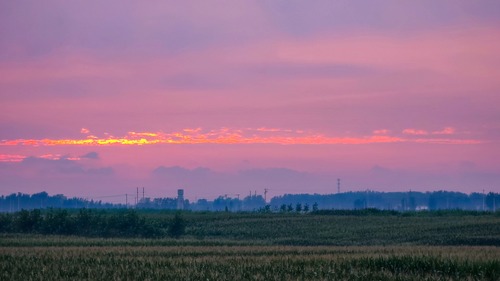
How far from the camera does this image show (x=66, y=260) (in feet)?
115

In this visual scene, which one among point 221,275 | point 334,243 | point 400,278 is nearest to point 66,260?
point 221,275

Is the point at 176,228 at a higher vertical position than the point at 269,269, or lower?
Result: higher

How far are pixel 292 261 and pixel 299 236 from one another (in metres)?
47.3

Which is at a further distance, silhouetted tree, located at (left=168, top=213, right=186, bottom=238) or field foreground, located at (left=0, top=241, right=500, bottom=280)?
silhouetted tree, located at (left=168, top=213, right=186, bottom=238)

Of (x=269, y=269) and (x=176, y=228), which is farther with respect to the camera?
(x=176, y=228)

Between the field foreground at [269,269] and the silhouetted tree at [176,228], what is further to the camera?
the silhouetted tree at [176,228]

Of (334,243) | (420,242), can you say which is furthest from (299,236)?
(420,242)

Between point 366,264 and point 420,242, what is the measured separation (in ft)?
119

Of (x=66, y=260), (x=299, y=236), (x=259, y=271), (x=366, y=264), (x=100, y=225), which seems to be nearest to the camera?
(x=259, y=271)

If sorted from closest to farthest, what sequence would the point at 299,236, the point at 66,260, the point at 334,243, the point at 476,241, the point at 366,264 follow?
the point at 366,264 → the point at 66,260 → the point at 476,241 → the point at 334,243 → the point at 299,236

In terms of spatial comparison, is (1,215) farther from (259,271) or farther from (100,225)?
(259,271)

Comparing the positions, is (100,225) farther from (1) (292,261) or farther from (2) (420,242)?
(1) (292,261)

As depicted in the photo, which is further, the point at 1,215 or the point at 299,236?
the point at 1,215

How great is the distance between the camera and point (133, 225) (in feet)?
274
